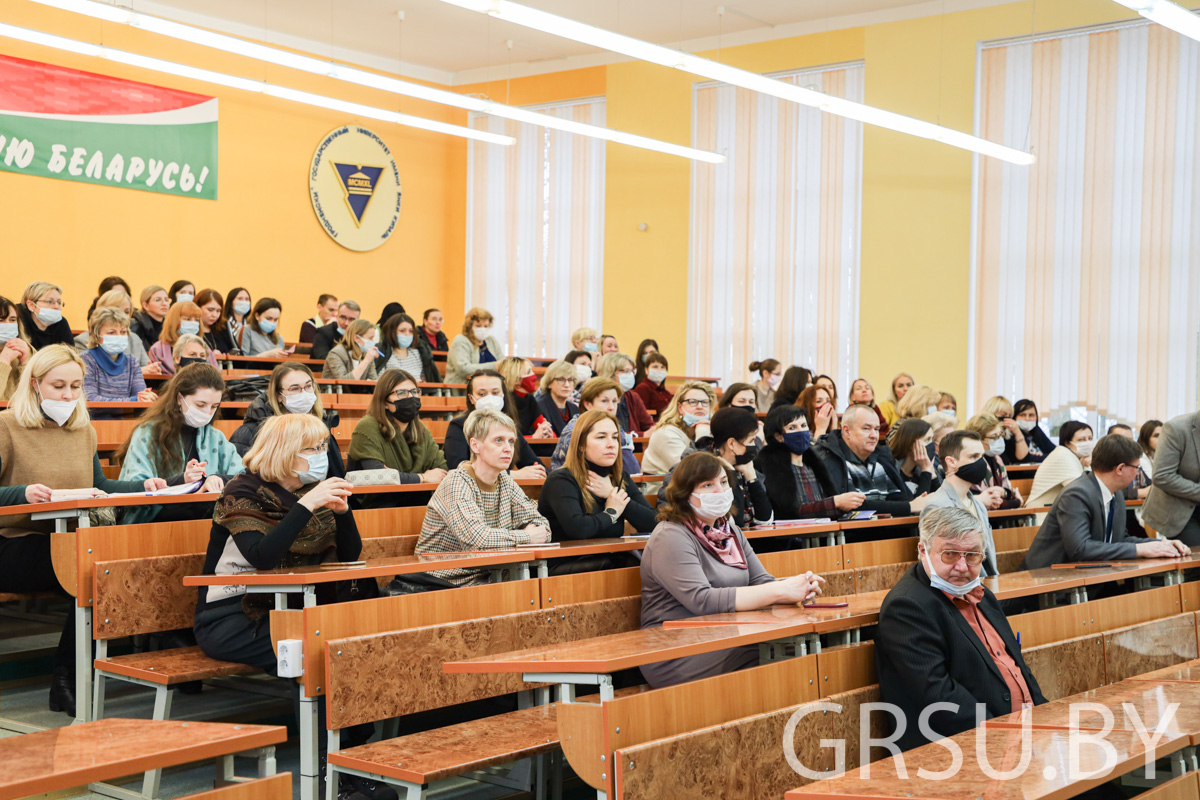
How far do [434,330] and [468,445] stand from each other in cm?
537

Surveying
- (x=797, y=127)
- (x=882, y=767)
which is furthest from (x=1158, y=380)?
(x=882, y=767)

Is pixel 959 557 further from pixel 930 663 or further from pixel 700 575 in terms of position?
pixel 700 575

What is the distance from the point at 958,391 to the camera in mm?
10312

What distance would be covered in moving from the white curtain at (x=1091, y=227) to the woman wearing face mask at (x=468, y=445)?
5658 mm

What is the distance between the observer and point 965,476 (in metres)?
4.59

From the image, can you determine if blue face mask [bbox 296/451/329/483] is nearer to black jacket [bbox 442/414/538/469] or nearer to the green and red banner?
black jacket [bbox 442/414/538/469]

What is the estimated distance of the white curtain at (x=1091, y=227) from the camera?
30.8 feet

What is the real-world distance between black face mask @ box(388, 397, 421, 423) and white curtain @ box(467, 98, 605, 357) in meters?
7.24

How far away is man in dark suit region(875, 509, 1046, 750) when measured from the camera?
2.79m

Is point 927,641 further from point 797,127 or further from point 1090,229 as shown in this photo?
point 797,127

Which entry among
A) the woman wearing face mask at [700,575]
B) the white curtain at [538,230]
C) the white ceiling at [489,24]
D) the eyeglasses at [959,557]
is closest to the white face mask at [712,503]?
the woman wearing face mask at [700,575]

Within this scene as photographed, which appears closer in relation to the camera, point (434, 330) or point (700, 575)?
point (700, 575)

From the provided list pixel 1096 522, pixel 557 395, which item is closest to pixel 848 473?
pixel 1096 522

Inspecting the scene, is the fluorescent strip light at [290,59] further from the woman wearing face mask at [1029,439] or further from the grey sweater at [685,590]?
the grey sweater at [685,590]
